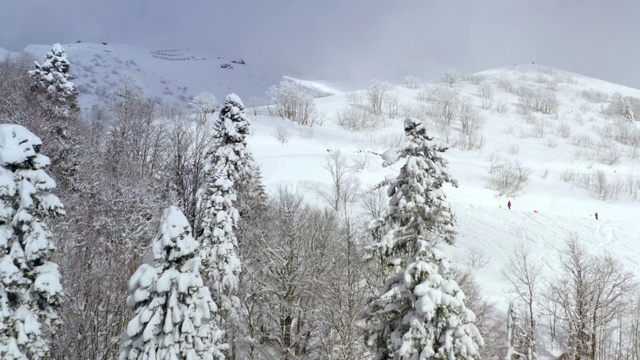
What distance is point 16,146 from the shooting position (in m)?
10.1

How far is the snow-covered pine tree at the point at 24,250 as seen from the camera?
32.3ft

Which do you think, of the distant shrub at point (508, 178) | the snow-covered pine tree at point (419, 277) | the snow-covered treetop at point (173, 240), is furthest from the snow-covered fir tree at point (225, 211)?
the distant shrub at point (508, 178)

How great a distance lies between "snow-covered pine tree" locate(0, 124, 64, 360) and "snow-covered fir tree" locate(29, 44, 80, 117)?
24.3 meters

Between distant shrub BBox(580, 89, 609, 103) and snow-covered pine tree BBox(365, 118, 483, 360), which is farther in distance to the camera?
distant shrub BBox(580, 89, 609, 103)

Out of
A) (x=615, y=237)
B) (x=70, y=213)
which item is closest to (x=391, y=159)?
(x=70, y=213)

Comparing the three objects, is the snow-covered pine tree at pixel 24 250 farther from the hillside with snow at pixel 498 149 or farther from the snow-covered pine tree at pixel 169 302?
the hillside with snow at pixel 498 149

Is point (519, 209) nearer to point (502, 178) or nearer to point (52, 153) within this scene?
point (502, 178)

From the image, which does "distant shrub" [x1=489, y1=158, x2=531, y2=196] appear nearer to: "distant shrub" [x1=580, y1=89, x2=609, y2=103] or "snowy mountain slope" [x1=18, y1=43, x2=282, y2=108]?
"distant shrub" [x1=580, y1=89, x2=609, y2=103]

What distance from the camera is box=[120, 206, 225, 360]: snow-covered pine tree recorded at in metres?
9.63

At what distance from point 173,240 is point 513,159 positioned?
69.3 metres

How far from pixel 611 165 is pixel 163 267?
8094 centimetres

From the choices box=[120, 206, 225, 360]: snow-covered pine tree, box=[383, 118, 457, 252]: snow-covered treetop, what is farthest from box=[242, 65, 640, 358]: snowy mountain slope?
box=[120, 206, 225, 360]: snow-covered pine tree

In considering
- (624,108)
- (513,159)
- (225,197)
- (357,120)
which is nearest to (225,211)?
(225,197)

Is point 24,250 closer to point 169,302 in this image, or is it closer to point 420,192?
point 169,302
